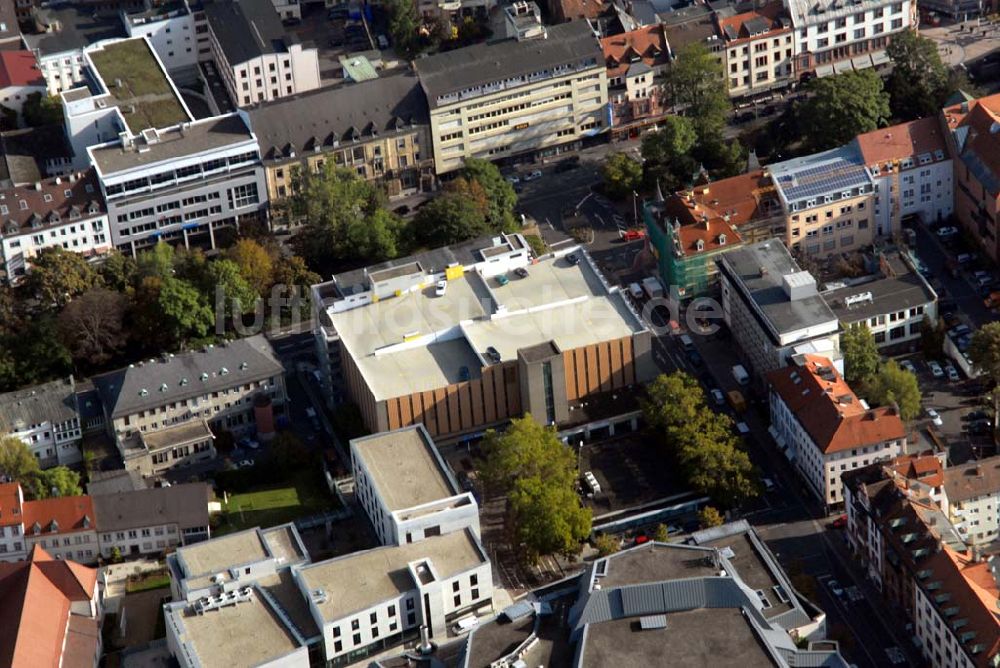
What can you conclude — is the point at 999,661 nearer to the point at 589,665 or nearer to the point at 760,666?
the point at 760,666

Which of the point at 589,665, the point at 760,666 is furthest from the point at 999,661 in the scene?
the point at 589,665

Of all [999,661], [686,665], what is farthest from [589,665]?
[999,661]

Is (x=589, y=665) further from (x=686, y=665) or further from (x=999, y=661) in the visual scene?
(x=999, y=661)

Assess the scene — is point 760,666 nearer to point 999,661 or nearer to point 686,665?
point 686,665

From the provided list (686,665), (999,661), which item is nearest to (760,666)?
(686,665)
